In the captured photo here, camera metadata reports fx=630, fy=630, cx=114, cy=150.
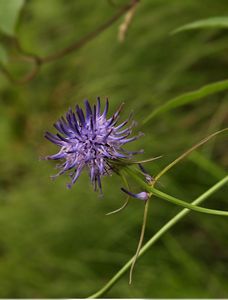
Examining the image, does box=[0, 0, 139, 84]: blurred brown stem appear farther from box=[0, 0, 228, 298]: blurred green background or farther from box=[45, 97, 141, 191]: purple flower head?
box=[45, 97, 141, 191]: purple flower head

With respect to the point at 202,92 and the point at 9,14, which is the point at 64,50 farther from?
the point at 202,92

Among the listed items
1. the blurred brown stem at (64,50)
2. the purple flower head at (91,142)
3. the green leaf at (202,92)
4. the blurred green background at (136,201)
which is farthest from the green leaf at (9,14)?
the blurred green background at (136,201)

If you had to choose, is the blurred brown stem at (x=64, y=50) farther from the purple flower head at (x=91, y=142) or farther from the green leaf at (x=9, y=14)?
the purple flower head at (x=91, y=142)

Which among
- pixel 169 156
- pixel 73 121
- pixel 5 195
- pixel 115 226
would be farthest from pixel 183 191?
pixel 73 121

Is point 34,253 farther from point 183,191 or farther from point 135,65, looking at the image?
point 135,65

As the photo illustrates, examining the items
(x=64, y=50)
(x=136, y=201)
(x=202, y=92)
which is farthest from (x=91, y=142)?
(x=136, y=201)

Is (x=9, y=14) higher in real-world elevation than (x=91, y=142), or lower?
higher
